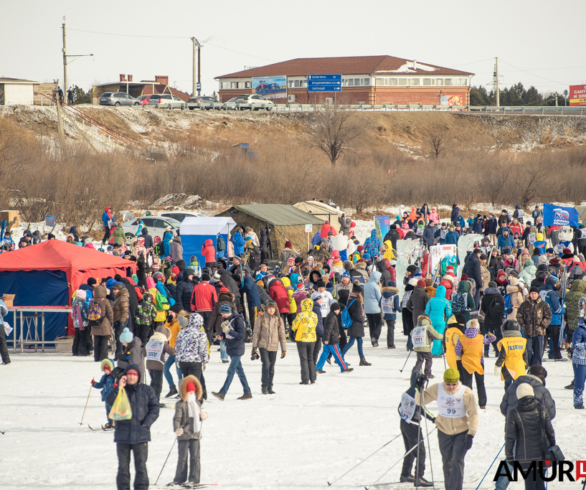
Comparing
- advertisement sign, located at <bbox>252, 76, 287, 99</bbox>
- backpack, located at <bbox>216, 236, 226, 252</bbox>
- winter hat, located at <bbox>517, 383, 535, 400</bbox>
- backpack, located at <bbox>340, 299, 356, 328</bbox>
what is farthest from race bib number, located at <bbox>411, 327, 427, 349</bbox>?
advertisement sign, located at <bbox>252, 76, 287, 99</bbox>

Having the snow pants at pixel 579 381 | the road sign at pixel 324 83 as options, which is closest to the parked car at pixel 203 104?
the road sign at pixel 324 83

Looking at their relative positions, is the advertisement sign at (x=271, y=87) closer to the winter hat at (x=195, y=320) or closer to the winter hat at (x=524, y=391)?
the winter hat at (x=195, y=320)

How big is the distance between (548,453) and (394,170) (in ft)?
156

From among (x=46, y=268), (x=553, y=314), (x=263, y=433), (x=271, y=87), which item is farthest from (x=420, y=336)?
(x=271, y=87)

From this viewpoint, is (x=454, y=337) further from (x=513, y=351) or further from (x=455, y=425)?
(x=455, y=425)

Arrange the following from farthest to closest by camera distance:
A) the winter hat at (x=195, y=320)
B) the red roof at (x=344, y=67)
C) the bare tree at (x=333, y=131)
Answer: the red roof at (x=344, y=67), the bare tree at (x=333, y=131), the winter hat at (x=195, y=320)

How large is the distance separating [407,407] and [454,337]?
263cm

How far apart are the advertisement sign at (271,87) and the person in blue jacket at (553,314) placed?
75.4 meters

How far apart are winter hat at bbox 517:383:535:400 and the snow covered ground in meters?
1.18

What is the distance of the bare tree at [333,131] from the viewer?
188 feet

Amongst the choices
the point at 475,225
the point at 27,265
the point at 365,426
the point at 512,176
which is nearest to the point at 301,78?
the point at 512,176

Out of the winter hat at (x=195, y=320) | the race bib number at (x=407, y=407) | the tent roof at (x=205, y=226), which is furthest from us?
the tent roof at (x=205, y=226)

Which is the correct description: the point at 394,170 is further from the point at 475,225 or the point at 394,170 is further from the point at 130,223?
the point at 130,223

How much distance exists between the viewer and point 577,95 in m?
81.2
